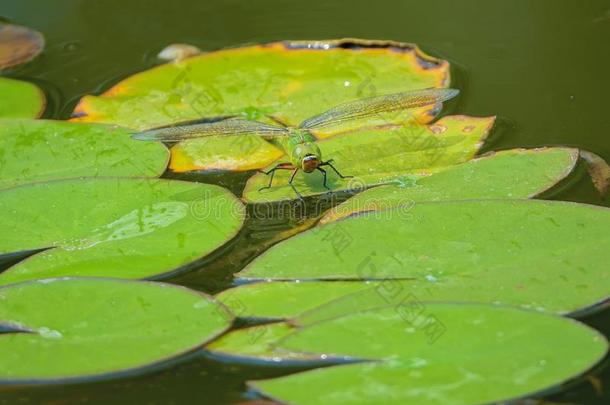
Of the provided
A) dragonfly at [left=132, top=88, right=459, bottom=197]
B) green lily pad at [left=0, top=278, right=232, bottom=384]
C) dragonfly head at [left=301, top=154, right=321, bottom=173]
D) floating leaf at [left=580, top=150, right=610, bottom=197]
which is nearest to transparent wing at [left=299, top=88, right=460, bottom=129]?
dragonfly at [left=132, top=88, right=459, bottom=197]

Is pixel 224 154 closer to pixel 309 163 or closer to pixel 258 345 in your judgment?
pixel 309 163

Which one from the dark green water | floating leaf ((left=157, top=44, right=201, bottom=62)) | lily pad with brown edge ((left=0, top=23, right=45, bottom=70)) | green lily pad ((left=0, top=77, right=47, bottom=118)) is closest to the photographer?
→ the dark green water

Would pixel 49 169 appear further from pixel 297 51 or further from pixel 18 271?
pixel 297 51

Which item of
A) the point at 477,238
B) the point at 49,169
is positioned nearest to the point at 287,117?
the point at 49,169

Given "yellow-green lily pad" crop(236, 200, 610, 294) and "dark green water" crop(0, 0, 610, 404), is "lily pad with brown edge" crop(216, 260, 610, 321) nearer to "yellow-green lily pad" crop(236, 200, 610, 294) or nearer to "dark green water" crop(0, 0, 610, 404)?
"yellow-green lily pad" crop(236, 200, 610, 294)

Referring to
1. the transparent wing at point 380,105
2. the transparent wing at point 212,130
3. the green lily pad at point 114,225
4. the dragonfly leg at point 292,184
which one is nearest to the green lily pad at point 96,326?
the green lily pad at point 114,225

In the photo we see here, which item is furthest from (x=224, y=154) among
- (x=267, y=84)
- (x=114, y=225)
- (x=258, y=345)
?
(x=258, y=345)
